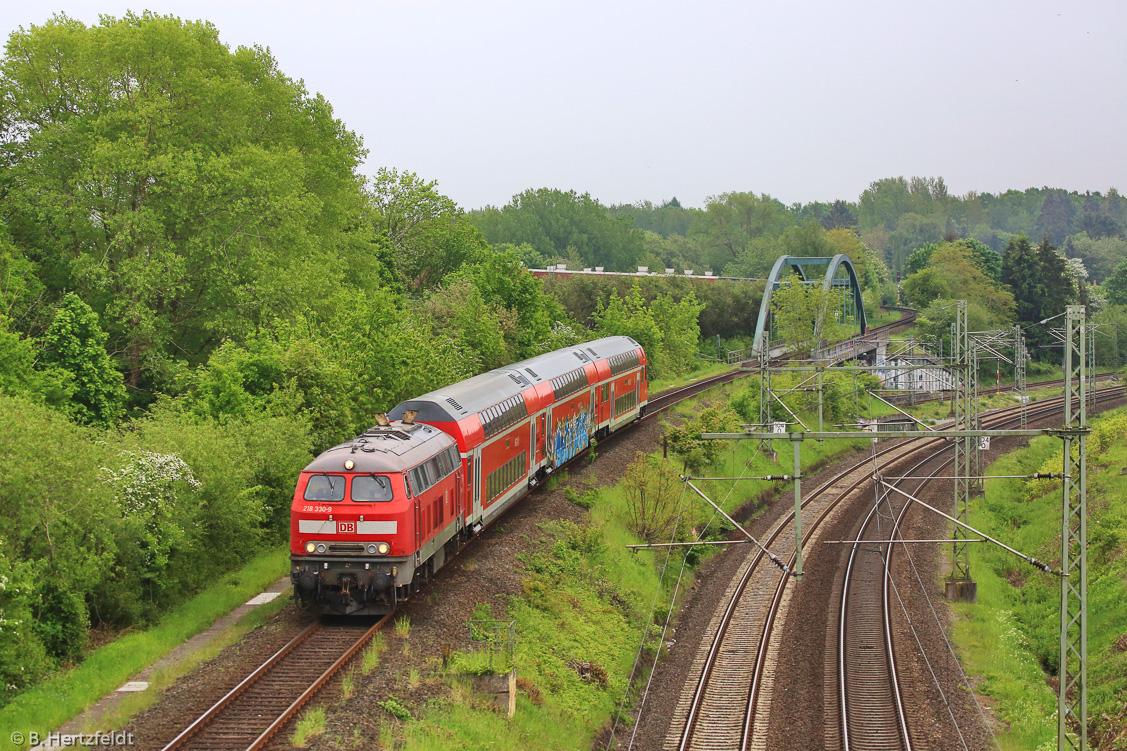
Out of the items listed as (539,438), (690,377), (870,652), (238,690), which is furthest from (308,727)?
(690,377)

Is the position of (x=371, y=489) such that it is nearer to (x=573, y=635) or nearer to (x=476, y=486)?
(x=476, y=486)

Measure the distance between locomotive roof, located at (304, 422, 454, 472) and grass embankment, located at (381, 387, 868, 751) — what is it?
4374 mm

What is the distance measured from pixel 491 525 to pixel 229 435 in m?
8.69

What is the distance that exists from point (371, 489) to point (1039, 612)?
2293cm

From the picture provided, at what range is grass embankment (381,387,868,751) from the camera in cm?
1717

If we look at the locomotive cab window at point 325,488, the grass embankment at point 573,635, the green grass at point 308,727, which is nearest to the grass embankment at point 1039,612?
the grass embankment at point 573,635

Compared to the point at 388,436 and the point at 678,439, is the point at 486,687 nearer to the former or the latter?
the point at 388,436

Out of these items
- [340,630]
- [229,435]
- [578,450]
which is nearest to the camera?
[340,630]

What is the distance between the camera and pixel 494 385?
29.5 m

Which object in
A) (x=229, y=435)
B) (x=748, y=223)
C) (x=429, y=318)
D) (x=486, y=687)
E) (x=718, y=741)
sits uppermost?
(x=748, y=223)

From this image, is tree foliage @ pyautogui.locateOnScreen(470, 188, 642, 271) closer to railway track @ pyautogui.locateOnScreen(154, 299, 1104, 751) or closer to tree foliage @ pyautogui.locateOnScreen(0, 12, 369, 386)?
tree foliage @ pyautogui.locateOnScreen(0, 12, 369, 386)

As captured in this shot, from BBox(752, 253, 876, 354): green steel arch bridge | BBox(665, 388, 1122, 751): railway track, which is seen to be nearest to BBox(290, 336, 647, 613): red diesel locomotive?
BBox(665, 388, 1122, 751): railway track

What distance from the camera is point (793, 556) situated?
1358 inches

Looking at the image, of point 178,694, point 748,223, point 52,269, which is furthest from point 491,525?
Answer: point 748,223
